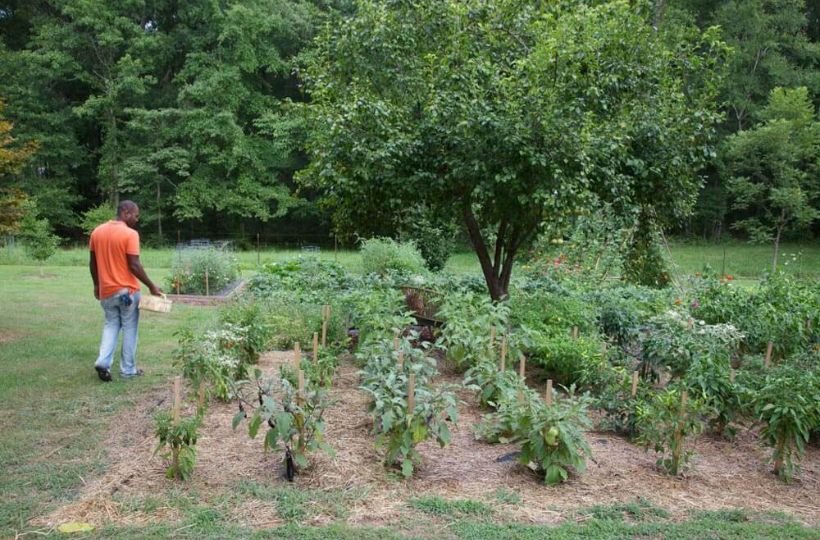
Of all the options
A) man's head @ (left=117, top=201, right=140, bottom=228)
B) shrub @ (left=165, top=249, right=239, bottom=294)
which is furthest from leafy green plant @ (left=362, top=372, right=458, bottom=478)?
shrub @ (left=165, top=249, right=239, bottom=294)

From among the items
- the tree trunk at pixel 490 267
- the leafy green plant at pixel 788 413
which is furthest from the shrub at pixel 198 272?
the leafy green plant at pixel 788 413

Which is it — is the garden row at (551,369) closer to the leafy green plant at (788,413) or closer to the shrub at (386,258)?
Result: the leafy green plant at (788,413)

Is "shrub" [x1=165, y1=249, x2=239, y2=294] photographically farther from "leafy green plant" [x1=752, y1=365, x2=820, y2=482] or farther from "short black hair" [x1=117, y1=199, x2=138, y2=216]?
"leafy green plant" [x1=752, y1=365, x2=820, y2=482]

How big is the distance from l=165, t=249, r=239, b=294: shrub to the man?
516 cm

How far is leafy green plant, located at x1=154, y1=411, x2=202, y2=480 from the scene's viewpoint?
3.51 m

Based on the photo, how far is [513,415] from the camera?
12.8 ft

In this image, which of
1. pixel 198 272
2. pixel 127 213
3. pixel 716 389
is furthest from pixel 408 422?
pixel 198 272

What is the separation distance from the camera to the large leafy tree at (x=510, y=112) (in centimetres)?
584

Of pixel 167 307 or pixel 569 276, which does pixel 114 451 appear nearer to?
pixel 167 307

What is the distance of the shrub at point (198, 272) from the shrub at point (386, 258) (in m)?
2.42

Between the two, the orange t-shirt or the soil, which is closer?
the soil

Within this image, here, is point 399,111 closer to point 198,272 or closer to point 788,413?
point 788,413

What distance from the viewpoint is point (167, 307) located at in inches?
216

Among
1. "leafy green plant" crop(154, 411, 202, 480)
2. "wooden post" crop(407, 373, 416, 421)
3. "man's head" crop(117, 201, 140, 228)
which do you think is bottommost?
"leafy green plant" crop(154, 411, 202, 480)
